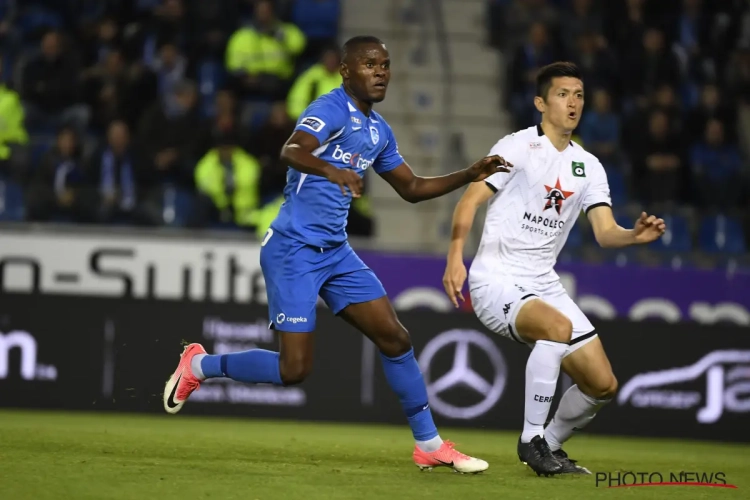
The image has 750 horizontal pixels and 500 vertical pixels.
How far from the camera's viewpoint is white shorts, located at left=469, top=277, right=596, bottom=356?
7.48 m

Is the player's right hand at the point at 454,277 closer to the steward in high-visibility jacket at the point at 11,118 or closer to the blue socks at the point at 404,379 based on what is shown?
the blue socks at the point at 404,379

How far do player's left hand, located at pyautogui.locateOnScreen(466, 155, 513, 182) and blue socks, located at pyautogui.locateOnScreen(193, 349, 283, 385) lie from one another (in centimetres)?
152

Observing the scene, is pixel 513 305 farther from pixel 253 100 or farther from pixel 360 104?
pixel 253 100

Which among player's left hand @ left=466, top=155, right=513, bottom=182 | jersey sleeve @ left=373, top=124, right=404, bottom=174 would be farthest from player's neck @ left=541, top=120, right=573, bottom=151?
jersey sleeve @ left=373, top=124, right=404, bottom=174

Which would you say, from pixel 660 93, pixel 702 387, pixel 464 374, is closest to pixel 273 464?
pixel 464 374

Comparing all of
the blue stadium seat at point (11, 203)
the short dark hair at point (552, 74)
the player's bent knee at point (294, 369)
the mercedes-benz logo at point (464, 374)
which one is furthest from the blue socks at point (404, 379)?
the blue stadium seat at point (11, 203)

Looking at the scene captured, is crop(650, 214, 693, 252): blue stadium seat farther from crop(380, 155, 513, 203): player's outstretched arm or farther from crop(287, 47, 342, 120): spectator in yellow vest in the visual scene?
crop(380, 155, 513, 203): player's outstretched arm

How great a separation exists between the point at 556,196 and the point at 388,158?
3.51ft

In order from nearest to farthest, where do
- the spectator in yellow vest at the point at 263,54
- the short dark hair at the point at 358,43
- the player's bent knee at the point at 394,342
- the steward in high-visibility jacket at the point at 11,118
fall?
1. the short dark hair at the point at 358,43
2. the player's bent knee at the point at 394,342
3. the steward in high-visibility jacket at the point at 11,118
4. the spectator in yellow vest at the point at 263,54

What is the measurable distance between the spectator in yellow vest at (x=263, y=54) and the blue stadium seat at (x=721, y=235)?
5.03 m

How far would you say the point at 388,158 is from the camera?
7.48m

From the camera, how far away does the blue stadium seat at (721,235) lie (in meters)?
13.6

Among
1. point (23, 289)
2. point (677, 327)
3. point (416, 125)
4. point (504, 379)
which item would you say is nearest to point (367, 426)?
point (504, 379)

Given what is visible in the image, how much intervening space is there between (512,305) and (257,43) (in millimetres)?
8098
